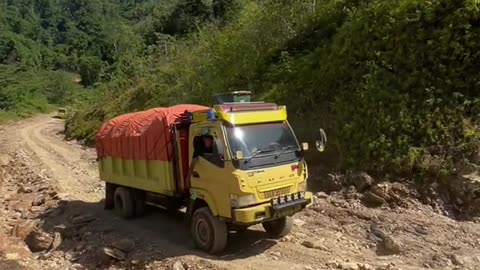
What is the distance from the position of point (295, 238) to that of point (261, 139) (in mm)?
2174

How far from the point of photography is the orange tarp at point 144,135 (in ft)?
32.9

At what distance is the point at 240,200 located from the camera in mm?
8312

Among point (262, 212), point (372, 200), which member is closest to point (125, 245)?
point (262, 212)

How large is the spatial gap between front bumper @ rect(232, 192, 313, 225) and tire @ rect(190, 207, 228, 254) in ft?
1.95

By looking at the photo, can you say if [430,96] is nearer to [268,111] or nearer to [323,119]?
[323,119]

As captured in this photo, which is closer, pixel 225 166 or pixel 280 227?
pixel 225 166

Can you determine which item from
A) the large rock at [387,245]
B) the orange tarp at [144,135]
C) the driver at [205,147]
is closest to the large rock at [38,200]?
the orange tarp at [144,135]

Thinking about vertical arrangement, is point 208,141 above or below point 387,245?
above

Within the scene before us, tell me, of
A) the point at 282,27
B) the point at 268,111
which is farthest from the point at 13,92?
the point at 268,111

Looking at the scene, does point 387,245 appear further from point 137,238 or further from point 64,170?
point 64,170

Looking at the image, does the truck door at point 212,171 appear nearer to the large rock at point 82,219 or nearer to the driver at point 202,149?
the driver at point 202,149

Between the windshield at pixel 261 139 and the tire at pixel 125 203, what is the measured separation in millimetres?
4467

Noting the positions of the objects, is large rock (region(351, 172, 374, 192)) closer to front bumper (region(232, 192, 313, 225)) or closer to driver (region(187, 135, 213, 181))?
front bumper (region(232, 192, 313, 225))

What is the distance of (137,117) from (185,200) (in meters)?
2.61
